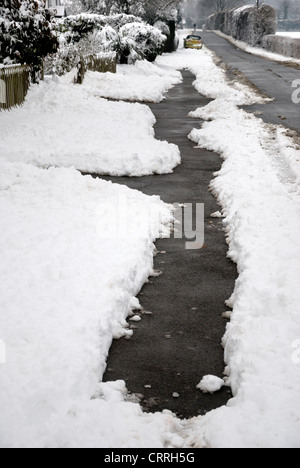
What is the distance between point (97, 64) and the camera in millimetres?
23812

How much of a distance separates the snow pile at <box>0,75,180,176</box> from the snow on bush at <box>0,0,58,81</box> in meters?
0.94

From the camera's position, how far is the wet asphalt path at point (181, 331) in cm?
416

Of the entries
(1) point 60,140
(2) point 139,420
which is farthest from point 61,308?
(1) point 60,140

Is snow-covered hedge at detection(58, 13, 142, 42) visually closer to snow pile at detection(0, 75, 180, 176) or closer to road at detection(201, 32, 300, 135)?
road at detection(201, 32, 300, 135)

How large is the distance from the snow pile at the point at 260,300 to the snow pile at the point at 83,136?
1.50 metres

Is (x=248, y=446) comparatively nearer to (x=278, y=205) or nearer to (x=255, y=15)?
(x=278, y=205)

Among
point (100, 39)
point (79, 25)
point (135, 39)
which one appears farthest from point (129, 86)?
point (135, 39)

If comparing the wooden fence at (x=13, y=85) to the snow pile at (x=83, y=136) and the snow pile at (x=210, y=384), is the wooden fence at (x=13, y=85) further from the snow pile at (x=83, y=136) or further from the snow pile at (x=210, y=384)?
the snow pile at (x=210, y=384)

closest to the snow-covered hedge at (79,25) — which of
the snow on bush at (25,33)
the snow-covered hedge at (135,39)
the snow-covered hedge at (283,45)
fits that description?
the snow-covered hedge at (135,39)

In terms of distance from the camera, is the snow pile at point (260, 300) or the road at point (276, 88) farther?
the road at point (276, 88)

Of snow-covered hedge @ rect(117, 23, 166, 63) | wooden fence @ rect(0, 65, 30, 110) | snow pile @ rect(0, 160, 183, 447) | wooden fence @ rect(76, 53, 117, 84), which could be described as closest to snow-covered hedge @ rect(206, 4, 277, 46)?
snow-covered hedge @ rect(117, 23, 166, 63)

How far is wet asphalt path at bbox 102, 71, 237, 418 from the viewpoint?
4.16 meters

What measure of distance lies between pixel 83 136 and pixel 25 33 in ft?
14.7

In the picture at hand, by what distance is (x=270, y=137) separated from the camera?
13.2 metres
